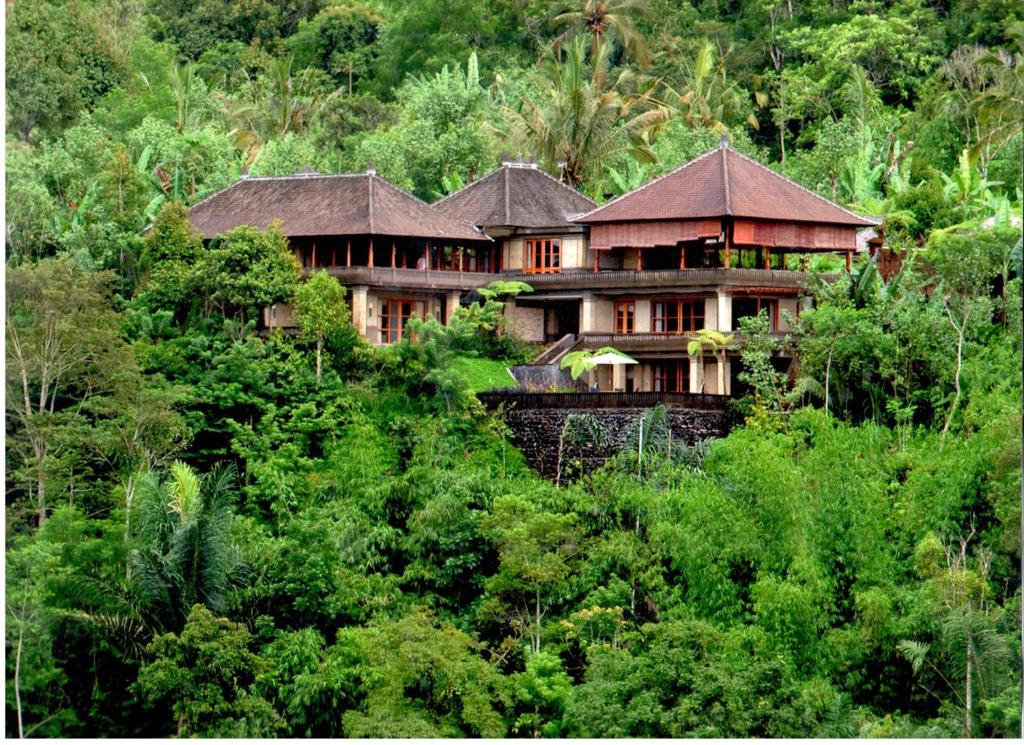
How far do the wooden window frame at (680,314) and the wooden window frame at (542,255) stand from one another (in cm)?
243

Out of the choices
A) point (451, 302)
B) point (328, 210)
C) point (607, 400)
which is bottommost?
point (607, 400)

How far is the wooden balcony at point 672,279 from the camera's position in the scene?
36.2 meters

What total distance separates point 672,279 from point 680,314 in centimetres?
76

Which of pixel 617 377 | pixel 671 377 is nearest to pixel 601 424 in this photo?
pixel 617 377

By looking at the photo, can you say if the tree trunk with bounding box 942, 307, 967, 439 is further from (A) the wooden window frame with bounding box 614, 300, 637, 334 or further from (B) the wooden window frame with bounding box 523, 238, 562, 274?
(B) the wooden window frame with bounding box 523, 238, 562, 274

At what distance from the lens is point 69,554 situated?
2947 centimetres

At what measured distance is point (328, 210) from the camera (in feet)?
123

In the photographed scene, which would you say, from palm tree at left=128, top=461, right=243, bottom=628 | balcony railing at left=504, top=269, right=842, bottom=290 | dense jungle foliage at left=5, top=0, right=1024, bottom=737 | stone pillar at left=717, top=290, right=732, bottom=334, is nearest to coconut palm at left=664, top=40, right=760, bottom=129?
dense jungle foliage at left=5, top=0, right=1024, bottom=737

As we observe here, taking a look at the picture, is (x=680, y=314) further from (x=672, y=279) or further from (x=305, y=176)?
(x=305, y=176)

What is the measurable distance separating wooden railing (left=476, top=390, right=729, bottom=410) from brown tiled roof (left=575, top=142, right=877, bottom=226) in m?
4.15

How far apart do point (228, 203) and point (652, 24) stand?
2128 cm

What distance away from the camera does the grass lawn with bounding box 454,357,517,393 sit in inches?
1394

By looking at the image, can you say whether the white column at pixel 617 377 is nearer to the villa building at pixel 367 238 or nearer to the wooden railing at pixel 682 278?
the wooden railing at pixel 682 278

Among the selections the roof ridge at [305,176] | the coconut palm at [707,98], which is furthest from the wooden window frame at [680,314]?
the coconut palm at [707,98]
